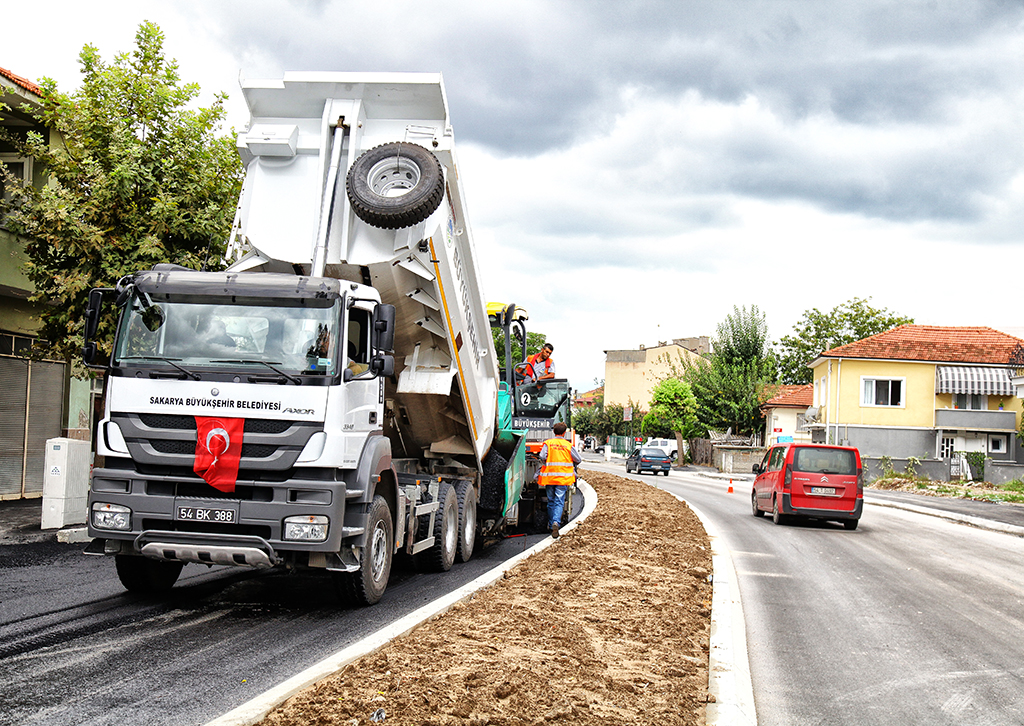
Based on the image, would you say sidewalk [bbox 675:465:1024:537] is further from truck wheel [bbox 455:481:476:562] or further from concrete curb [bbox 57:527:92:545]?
concrete curb [bbox 57:527:92:545]

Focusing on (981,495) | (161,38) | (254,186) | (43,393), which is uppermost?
(161,38)

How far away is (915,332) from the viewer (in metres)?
50.0

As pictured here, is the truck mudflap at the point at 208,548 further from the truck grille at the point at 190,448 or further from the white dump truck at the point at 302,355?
the truck grille at the point at 190,448

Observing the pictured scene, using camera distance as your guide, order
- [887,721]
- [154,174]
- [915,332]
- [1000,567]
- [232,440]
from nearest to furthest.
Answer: [887,721] < [232,440] < [1000,567] < [154,174] < [915,332]

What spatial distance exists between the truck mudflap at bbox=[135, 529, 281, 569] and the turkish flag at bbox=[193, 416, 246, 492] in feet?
1.33

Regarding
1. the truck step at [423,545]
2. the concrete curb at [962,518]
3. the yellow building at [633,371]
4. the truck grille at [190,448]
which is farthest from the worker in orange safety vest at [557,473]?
the yellow building at [633,371]

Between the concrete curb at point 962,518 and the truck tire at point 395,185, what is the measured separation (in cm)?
1571

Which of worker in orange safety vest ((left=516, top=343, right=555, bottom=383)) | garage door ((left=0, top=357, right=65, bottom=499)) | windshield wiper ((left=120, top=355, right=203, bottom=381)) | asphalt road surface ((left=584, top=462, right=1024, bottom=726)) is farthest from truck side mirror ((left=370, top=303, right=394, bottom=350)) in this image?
garage door ((left=0, top=357, right=65, bottom=499))

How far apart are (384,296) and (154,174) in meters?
6.91

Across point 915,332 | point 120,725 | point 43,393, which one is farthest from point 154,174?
point 915,332

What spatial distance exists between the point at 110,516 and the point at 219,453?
1.04 metres

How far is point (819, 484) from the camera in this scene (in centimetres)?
1828

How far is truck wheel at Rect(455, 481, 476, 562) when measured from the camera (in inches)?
431

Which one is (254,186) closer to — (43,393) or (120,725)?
(120,725)
